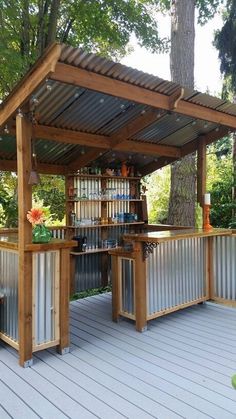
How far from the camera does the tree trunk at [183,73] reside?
6.12 m

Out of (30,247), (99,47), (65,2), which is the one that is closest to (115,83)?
(30,247)

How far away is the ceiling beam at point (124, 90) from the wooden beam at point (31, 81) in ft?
0.29

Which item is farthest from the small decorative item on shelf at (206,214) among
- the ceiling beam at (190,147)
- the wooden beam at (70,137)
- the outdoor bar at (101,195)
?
the wooden beam at (70,137)

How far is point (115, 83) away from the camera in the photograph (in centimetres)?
292

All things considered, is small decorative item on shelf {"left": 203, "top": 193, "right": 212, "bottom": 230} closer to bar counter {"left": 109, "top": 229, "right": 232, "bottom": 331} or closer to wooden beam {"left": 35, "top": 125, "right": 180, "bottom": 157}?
bar counter {"left": 109, "top": 229, "right": 232, "bottom": 331}

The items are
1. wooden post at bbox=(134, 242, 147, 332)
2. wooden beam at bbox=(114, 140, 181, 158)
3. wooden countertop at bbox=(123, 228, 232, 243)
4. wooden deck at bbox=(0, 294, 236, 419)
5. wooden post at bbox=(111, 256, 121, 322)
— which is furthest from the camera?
wooden beam at bbox=(114, 140, 181, 158)

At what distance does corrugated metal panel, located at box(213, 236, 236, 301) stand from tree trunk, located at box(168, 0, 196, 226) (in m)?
1.21

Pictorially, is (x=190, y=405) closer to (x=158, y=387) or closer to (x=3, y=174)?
(x=158, y=387)

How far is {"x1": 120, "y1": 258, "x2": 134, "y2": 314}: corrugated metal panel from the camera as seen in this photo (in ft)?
13.3

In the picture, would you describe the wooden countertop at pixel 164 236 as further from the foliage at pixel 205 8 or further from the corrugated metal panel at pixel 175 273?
the foliage at pixel 205 8

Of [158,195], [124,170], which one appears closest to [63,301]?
[124,170]

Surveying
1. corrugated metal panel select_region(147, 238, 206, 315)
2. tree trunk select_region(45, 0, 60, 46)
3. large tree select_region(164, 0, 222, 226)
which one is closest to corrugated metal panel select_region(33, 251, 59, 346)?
corrugated metal panel select_region(147, 238, 206, 315)

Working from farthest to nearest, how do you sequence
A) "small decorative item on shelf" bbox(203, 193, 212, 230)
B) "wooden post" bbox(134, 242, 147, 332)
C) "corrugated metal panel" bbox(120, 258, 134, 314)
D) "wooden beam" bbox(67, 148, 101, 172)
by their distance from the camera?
"wooden beam" bbox(67, 148, 101, 172) < "small decorative item on shelf" bbox(203, 193, 212, 230) < "corrugated metal panel" bbox(120, 258, 134, 314) < "wooden post" bbox(134, 242, 147, 332)

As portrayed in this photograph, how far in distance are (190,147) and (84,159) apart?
1760mm
